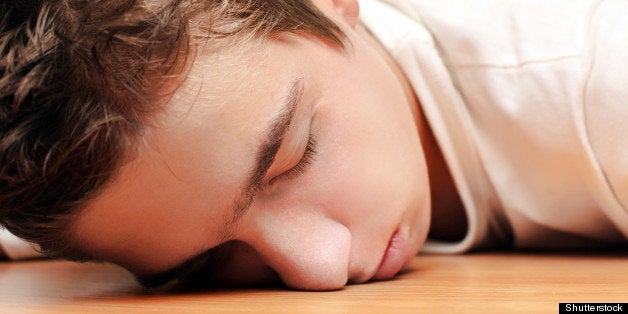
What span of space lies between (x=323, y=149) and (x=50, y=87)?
25cm

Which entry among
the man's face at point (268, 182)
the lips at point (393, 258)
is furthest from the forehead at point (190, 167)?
the lips at point (393, 258)

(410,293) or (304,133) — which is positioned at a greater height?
(304,133)

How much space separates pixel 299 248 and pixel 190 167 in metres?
0.12

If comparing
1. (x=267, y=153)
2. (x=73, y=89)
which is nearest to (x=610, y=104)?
(x=267, y=153)

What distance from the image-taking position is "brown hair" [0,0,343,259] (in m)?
0.66

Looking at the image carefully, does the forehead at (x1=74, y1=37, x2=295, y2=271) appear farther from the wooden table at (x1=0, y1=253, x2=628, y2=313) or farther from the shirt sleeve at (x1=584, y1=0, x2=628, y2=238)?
the shirt sleeve at (x1=584, y1=0, x2=628, y2=238)

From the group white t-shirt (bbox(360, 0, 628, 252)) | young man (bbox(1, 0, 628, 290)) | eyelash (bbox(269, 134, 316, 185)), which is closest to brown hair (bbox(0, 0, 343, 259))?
young man (bbox(1, 0, 628, 290))

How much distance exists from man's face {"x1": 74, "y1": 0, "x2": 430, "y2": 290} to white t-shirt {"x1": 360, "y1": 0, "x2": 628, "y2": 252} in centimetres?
19

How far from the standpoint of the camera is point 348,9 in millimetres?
956

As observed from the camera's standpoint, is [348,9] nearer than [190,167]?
No

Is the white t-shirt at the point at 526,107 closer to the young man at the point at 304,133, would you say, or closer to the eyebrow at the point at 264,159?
the young man at the point at 304,133

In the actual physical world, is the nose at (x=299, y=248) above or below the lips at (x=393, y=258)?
above

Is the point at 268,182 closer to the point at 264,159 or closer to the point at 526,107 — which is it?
the point at 264,159

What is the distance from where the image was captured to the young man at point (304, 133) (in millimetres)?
675
